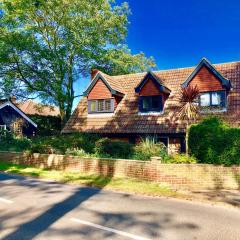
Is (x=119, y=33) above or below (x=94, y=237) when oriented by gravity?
above

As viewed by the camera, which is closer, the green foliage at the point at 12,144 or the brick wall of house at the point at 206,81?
the brick wall of house at the point at 206,81

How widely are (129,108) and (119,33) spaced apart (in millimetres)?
14236

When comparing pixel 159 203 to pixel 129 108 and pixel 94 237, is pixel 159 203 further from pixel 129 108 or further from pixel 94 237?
pixel 129 108

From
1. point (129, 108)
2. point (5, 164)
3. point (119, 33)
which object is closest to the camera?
point (5, 164)

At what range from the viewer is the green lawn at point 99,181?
13.9m

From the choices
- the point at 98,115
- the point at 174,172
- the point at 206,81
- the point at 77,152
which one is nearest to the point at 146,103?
the point at 98,115

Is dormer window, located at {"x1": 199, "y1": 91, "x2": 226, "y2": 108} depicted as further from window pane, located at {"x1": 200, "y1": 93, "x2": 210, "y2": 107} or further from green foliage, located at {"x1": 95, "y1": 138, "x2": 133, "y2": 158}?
green foliage, located at {"x1": 95, "y1": 138, "x2": 133, "y2": 158}

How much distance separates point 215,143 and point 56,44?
23180 millimetres

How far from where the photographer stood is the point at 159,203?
38.3 feet

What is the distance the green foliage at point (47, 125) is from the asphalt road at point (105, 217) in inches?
879

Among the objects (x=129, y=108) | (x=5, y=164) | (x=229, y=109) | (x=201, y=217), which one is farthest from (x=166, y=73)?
(x=201, y=217)

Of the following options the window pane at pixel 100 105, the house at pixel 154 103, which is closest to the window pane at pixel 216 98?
the house at pixel 154 103

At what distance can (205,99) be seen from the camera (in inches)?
889

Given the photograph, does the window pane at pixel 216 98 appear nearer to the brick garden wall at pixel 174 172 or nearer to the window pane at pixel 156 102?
the window pane at pixel 156 102
